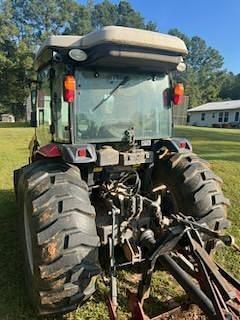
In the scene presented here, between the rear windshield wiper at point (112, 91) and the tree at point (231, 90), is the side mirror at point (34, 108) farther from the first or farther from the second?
the tree at point (231, 90)

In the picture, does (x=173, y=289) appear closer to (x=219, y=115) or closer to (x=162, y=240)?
(x=162, y=240)

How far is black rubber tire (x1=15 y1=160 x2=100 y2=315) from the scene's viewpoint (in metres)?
2.56

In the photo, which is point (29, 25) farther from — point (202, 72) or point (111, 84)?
point (111, 84)

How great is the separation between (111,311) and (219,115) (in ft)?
139

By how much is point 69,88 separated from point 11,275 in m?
2.19

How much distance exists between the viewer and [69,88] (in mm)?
2994

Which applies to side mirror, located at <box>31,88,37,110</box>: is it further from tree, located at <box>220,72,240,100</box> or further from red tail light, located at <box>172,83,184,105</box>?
tree, located at <box>220,72,240,100</box>

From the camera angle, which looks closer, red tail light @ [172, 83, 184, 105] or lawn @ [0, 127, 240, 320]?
lawn @ [0, 127, 240, 320]

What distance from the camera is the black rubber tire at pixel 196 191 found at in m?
3.43

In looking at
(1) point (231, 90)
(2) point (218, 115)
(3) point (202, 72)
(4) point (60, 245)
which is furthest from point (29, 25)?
(4) point (60, 245)

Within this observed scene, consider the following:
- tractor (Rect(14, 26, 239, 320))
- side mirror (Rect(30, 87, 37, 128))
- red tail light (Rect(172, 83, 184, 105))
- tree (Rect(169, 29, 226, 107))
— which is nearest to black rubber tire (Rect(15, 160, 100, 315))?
tractor (Rect(14, 26, 239, 320))

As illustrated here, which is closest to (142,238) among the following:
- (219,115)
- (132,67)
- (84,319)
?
(84,319)

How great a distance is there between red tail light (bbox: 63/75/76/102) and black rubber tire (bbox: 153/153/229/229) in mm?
1391

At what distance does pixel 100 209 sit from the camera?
3.78 m
